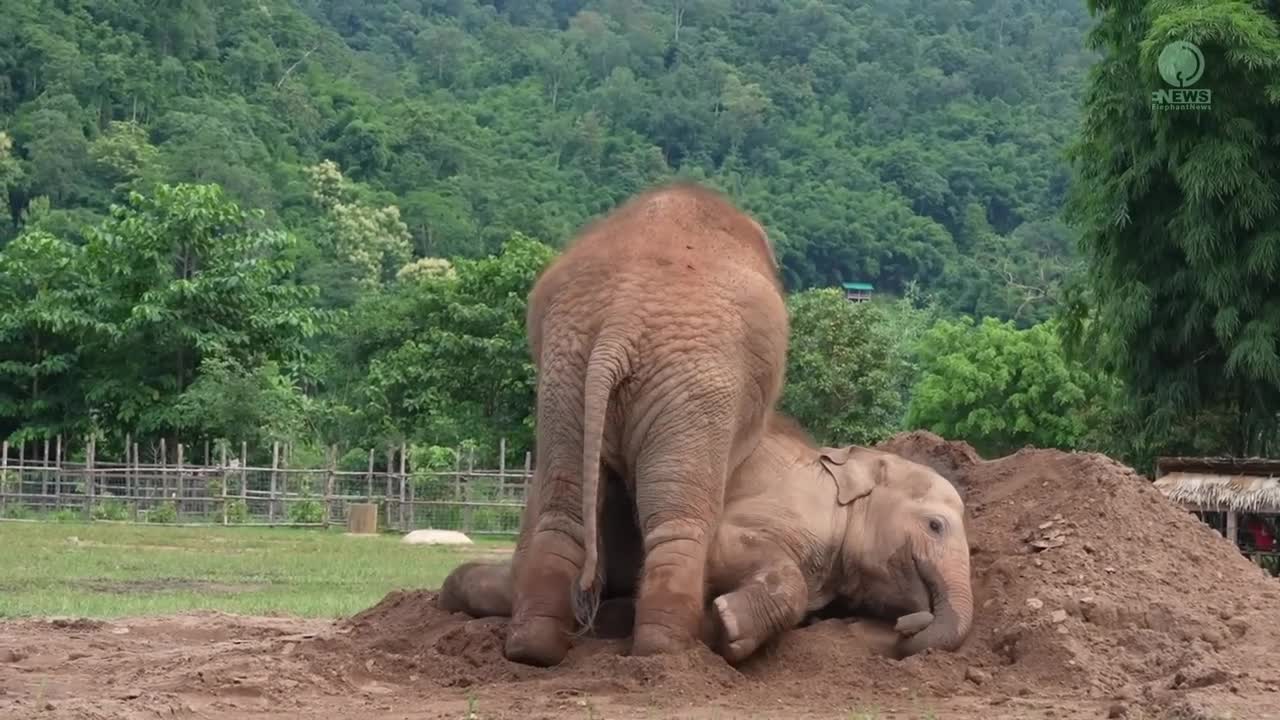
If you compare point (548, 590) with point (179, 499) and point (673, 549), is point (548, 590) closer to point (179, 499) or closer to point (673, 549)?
point (673, 549)

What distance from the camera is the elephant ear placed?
33.6ft

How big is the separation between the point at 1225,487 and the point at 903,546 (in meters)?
A: 9.51

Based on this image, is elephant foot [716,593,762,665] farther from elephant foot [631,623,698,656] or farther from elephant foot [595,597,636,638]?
elephant foot [595,597,636,638]

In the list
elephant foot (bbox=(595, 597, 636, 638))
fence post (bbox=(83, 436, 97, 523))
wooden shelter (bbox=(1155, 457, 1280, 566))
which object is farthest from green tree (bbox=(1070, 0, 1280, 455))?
fence post (bbox=(83, 436, 97, 523))

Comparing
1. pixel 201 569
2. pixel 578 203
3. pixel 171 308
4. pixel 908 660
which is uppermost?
pixel 578 203

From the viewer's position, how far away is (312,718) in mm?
7844

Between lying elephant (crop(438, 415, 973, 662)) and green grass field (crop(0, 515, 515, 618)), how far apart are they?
542cm

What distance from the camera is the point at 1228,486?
60.7ft

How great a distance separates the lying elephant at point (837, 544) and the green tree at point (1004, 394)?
3820 centimetres

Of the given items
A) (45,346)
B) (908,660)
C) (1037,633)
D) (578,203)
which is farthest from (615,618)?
(578,203)

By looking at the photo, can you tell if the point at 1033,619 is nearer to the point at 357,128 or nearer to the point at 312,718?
the point at 312,718

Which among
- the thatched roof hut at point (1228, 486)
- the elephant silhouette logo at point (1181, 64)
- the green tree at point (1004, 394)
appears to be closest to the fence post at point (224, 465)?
the green tree at point (1004, 394)

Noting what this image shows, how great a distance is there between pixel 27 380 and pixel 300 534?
16110mm

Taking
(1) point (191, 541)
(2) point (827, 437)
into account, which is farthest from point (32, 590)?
(2) point (827, 437)
